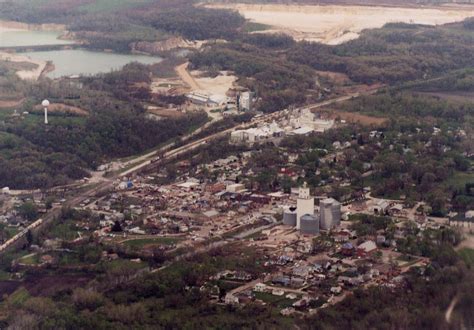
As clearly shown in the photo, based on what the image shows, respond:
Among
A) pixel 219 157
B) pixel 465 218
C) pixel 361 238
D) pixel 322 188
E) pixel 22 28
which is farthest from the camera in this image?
pixel 22 28

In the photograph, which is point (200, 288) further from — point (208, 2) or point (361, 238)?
point (208, 2)

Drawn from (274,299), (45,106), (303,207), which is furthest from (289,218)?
(45,106)

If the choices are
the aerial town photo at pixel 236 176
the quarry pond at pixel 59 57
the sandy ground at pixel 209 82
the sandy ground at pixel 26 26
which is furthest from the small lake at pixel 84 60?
the sandy ground at pixel 26 26

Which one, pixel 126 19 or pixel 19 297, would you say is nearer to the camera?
pixel 19 297

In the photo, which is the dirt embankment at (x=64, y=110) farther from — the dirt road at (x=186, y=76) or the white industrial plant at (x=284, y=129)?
the dirt road at (x=186, y=76)

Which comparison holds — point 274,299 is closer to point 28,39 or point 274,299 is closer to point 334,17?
point 28,39

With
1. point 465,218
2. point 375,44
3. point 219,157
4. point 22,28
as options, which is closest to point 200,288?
point 465,218

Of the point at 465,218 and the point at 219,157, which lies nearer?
the point at 465,218

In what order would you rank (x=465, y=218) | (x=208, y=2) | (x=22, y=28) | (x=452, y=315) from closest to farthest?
(x=452, y=315) < (x=465, y=218) < (x=22, y=28) < (x=208, y=2)
